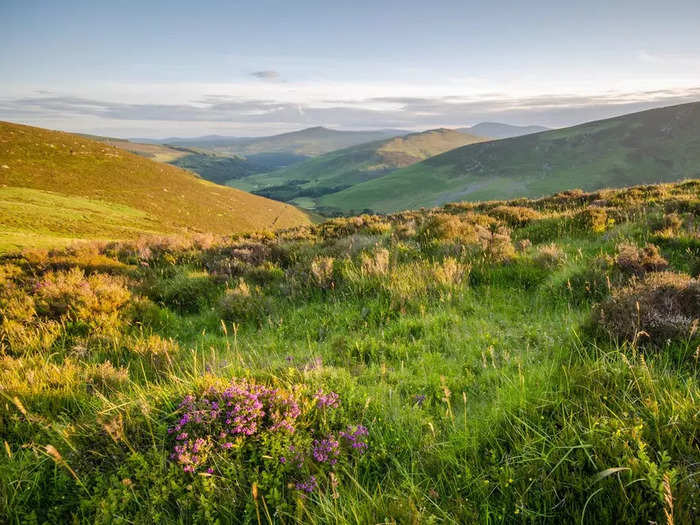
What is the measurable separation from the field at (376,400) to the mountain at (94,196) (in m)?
14.4

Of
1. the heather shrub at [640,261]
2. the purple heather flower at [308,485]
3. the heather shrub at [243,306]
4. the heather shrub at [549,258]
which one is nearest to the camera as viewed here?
the purple heather flower at [308,485]

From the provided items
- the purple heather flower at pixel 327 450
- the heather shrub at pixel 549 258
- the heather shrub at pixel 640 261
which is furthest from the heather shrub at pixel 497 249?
the purple heather flower at pixel 327 450

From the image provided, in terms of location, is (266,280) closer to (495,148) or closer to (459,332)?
(459,332)

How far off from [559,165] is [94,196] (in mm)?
165747

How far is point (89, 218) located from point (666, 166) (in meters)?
176

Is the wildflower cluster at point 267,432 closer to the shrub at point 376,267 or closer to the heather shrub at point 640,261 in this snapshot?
the shrub at point 376,267

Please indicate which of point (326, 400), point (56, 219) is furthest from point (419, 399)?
point (56, 219)

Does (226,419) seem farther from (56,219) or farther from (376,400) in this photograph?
(56,219)

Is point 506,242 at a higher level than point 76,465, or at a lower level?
higher

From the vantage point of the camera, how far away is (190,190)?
197 feet

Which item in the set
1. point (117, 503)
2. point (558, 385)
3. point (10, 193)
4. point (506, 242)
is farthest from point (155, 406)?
point (10, 193)

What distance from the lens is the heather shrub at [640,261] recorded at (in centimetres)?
514

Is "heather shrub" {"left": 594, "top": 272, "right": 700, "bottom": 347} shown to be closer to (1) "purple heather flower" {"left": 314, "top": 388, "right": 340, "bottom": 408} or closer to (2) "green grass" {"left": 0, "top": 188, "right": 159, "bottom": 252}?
(1) "purple heather flower" {"left": 314, "top": 388, "right": 340, "bottom": 408}

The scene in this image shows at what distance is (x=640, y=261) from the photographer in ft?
17.2
